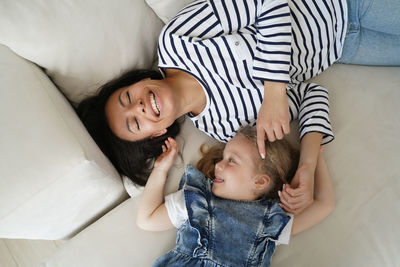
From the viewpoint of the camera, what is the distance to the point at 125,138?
112cm

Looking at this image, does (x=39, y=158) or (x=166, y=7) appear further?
(x=166, y=7)

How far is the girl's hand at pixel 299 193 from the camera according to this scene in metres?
0.99

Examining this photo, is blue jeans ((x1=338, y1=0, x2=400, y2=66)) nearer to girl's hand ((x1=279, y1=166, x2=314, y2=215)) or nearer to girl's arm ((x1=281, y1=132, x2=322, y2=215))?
girl's arm ((x1=281, y1=132, x2=322, y2=215))

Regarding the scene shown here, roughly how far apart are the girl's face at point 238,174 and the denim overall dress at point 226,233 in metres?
0.03

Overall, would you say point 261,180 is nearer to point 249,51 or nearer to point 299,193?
point 299,193

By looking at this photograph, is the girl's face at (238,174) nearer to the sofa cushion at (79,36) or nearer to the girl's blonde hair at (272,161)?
the girl's blonde hair at (272,161)

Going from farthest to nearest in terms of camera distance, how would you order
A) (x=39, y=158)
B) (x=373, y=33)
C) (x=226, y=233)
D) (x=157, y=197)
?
(x=373, y=33)
(x=157, y=197)
(x=226, y=233)
(x=39, y=158)

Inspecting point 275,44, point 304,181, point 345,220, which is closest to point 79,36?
point 275,44

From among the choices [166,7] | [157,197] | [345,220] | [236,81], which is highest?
[166,7]

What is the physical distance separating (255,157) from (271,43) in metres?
0.42

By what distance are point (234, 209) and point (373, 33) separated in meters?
1.01

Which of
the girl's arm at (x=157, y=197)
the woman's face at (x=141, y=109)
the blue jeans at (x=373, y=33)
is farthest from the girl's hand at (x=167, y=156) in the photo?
the blue jeans at (x=373, y=33)

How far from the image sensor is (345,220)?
1067mm

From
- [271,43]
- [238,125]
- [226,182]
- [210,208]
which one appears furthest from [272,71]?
[210,208]
